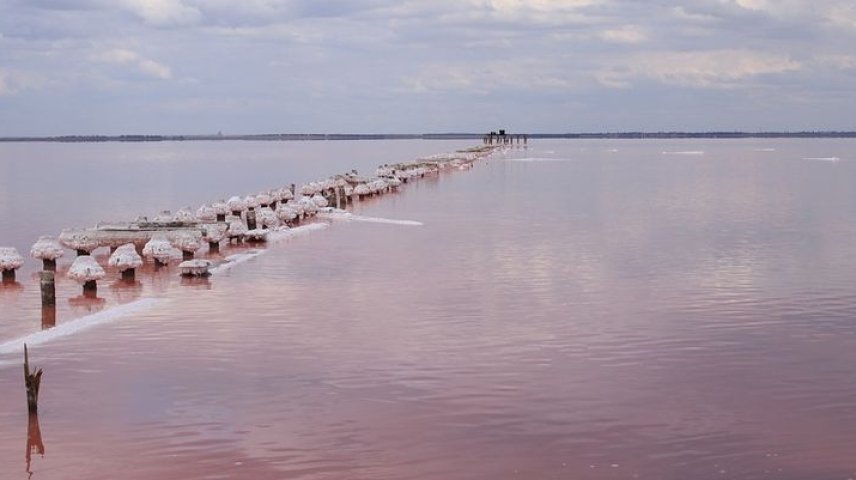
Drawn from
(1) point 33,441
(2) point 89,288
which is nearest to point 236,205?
(2) point 89,288

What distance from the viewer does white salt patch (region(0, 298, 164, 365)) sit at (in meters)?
17.3

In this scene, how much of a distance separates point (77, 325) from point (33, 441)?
6.70 meters

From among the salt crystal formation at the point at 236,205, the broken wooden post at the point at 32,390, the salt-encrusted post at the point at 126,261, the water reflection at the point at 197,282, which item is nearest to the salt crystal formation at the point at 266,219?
the salt crystal formation at the point at 236,205

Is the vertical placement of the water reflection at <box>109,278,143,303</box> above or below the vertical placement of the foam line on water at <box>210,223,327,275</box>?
below

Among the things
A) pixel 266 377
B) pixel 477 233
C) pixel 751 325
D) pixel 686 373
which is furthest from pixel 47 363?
pixel 477 233

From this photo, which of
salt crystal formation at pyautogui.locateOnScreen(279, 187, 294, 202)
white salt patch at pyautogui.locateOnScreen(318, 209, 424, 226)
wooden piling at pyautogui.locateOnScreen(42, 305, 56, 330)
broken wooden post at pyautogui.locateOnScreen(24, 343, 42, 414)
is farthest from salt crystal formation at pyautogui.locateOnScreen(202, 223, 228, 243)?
salt crystal formation at pyautogui.locateOnScreen(279, 187, 294, 202)

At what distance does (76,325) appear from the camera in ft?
62.2

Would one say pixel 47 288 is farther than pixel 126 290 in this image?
No

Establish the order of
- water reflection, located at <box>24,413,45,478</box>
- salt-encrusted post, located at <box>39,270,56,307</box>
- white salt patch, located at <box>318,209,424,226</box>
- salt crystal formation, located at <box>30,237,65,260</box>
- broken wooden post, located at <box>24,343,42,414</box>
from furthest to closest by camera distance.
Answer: white salt patch, located at <box>318,209,424,226</box>, salt crystal formation, located at <box>30,237,65,260</box>, salt-encrusted post, located at <box>39,270,56,307</box>, broken wooden post, located at <box>24,343,42,414</box>, water reflection, located at <box>24,413,45,478</box>

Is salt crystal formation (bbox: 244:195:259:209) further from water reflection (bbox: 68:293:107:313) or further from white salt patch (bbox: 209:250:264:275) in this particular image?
water reflection (bbox: 68:293:107:313)

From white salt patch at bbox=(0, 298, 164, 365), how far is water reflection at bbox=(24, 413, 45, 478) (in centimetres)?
381

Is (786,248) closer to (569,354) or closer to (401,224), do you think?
(401,224)

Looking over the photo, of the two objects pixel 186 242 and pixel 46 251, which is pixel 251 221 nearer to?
pixel 186 242

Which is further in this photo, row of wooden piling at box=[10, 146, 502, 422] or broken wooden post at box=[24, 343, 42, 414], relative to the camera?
row of wooden piling at box=[10, 146, 502, 422]
